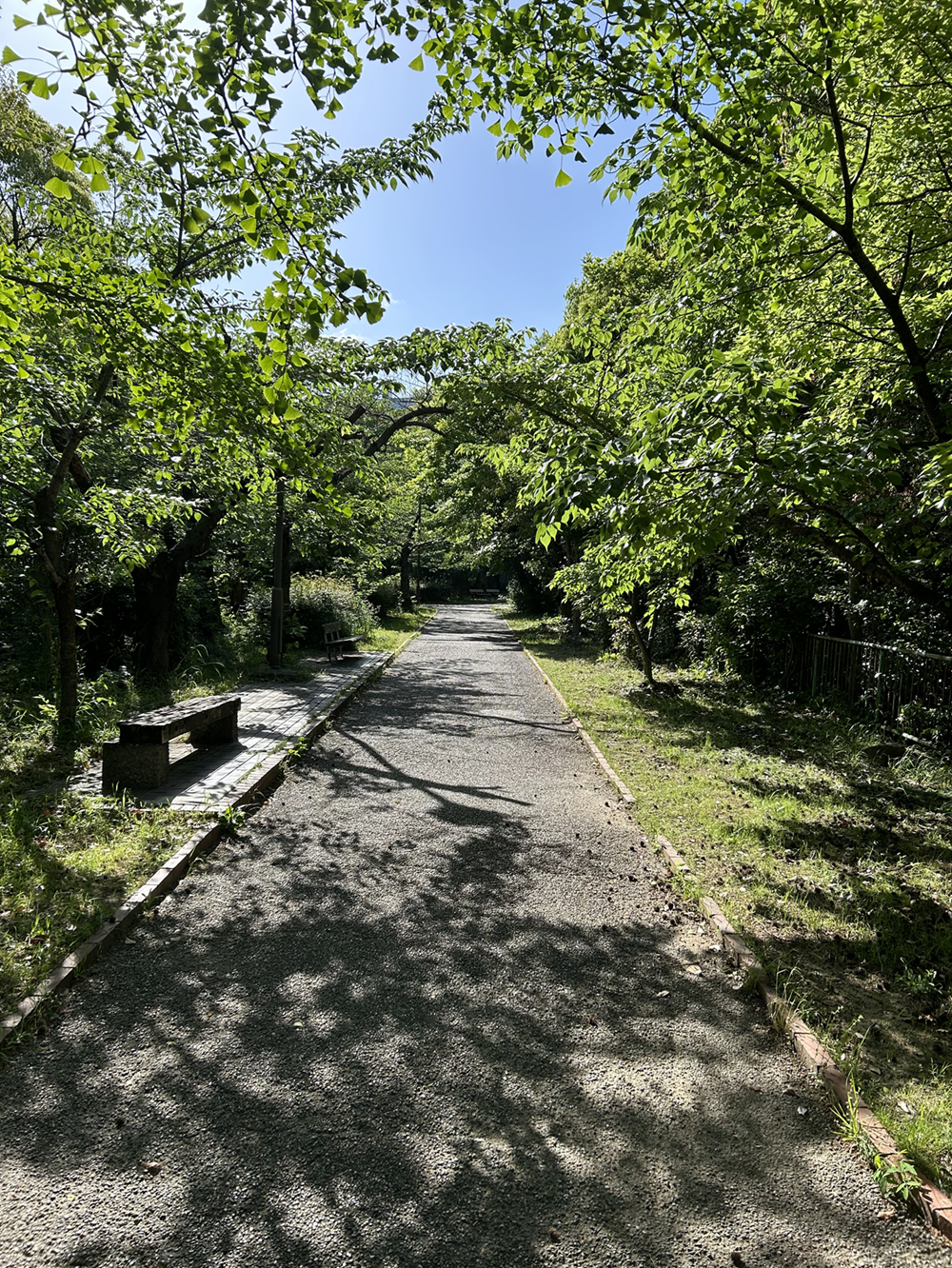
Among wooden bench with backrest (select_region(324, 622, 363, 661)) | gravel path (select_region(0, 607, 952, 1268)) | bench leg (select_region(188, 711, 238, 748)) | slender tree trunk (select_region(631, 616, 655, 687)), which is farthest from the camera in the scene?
wooden bench with backrest (select_region(324, 622, 363, 661))

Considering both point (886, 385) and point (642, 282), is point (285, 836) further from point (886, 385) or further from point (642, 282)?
point (642, 282)

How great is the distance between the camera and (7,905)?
4.16 m

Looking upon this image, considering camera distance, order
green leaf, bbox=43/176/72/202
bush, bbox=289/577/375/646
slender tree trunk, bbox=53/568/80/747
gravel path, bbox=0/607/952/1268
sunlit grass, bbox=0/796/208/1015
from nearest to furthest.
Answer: gravel path, bbox=0/607/952/1268 → green leaf, bbox=43/176/72/202 → sunlit grass, bbox=0/796/208/1015 → slender tree trunk, bbox=53/568/80/747 → bush, bbox=289/577/375/646

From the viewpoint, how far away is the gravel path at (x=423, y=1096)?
2287 mm

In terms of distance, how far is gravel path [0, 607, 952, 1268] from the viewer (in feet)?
7.50

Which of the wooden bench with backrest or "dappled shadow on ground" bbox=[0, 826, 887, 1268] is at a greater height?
the wooden bench with backrest

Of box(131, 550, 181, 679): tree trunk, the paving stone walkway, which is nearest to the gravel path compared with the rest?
the paving stone walkway

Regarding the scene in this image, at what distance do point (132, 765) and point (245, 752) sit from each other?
5.42 feet

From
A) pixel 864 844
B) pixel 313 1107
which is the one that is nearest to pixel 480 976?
pixel 313 1107

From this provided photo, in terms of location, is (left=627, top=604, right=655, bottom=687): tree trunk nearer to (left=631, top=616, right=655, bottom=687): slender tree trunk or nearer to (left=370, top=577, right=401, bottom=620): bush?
(left=631, top=616, right=655, bottom=687): slender tree trunk

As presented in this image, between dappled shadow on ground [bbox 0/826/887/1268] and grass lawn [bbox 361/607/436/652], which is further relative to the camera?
grass lawn [bbox 361/607/436/652]

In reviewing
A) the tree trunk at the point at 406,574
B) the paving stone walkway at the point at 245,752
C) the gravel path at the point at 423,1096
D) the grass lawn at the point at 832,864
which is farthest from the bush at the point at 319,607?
the tree trunk at the point at 406,574

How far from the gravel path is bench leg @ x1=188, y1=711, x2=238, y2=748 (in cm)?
316

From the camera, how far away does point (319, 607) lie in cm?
1967
